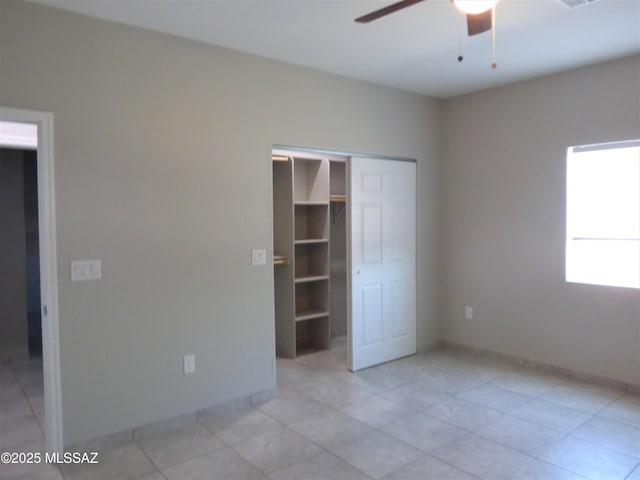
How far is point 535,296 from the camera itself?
A: 417 cm

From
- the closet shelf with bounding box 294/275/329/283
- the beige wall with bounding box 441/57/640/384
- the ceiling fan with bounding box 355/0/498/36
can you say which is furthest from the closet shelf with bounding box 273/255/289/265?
the ceiling fan with bounding box 355/0/498/36

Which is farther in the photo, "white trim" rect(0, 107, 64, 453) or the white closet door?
the white closet door

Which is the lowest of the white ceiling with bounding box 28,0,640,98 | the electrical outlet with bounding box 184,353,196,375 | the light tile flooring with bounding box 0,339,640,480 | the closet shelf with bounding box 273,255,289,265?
the light tile flooring with bounding box 0,339,640,480

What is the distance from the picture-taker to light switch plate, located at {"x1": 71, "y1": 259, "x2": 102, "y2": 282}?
2.70 metres

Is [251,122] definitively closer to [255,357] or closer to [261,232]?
[261,232]

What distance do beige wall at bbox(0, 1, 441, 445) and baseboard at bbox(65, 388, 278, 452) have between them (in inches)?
1.9

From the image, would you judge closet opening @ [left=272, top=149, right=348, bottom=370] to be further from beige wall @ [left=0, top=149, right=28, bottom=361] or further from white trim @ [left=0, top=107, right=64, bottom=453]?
beige wall @ [left=0, top=149, right=28, bottom=361]

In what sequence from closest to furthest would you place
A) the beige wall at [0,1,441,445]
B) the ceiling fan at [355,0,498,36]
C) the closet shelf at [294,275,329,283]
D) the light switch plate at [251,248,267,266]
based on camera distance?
the ceiling fan at [355,0,498,36], the beige wall at [0,1,441,445], the light switch plate at [251,248,267,266], the closet shelf at [294,275,329,283]

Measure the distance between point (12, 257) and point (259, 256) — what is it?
2886 mm

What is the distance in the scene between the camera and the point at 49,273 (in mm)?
2613

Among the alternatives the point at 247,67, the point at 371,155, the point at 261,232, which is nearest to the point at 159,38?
the point at 247,67

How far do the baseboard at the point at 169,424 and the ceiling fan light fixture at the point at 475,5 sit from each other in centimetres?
294

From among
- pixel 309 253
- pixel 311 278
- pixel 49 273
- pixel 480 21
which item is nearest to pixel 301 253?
pixel 309 253

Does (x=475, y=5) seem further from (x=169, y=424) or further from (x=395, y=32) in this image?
(x=169, y=424)
